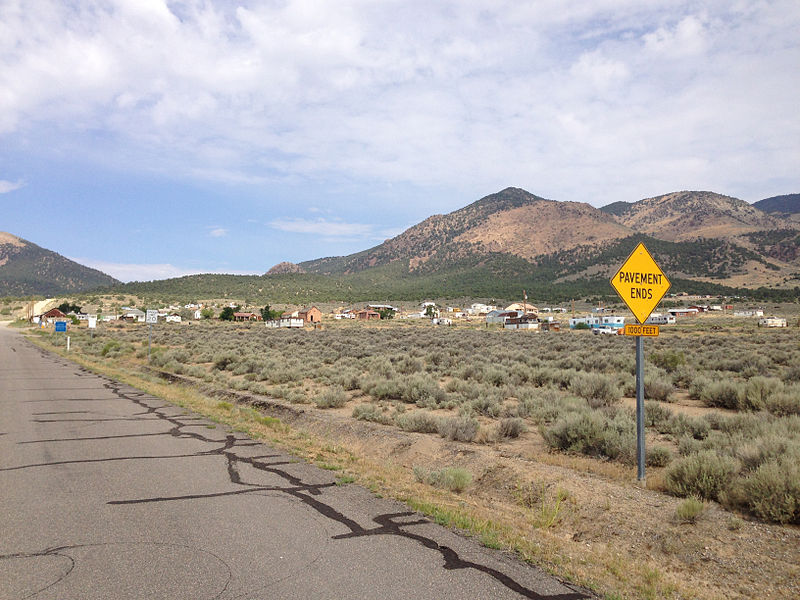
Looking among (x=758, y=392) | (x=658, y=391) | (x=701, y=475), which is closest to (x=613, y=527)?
(x=701, y=475)

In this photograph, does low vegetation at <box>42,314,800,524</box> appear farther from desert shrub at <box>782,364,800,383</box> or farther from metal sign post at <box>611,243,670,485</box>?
metal sign post at <box>611,243,670,485</box>

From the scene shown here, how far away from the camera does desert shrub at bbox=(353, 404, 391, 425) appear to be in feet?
45.9

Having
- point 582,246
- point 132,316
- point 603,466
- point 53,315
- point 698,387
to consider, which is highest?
point 582,246

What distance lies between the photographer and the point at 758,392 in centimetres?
1451

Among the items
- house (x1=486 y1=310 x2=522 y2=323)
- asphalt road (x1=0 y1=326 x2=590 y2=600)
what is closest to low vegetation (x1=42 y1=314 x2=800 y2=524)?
asphalt road (x1=0 y1=326 x2=590 y2=600)

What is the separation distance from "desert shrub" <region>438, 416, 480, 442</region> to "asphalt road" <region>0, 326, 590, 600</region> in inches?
145

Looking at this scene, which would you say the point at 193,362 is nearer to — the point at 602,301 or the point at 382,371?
the point at 382,371

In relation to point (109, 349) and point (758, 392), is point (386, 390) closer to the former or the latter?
point (758, 392)

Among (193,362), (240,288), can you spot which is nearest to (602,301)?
(240,288)

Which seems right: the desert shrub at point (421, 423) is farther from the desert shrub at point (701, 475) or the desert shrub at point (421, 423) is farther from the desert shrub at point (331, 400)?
the desert shrub at point (701, 475)

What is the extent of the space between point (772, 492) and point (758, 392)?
9705 millimetres

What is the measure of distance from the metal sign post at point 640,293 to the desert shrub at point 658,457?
1.24m

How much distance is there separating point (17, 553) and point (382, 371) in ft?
60.1

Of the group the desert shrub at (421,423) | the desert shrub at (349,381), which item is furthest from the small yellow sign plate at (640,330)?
the desert shrub at (349,381)
